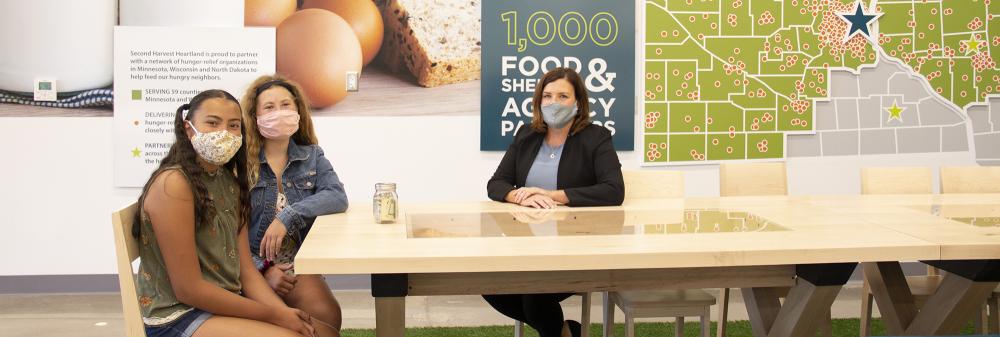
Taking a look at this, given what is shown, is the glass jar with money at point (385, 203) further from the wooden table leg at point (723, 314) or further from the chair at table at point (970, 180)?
the chair at table at point (970, 180)

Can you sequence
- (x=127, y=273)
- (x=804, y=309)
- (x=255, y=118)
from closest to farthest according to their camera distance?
(x=127, y=273) → (x=804, y=309) → (x=255, y=118)

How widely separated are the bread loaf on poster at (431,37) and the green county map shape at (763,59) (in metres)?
0.93

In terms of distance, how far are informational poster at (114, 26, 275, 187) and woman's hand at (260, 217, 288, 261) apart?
77.6 inches

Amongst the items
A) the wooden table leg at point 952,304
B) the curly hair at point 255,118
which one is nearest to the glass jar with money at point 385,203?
the curly hair at point 255,118

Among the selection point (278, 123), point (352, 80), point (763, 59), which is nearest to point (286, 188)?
point (278, 123)

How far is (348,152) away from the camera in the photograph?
4.71 m

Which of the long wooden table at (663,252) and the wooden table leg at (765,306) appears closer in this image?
the long wooden table at (663,252)

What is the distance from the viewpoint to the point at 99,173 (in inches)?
183

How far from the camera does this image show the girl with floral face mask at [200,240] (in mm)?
2152

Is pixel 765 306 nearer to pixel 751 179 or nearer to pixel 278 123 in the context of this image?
pixel 751 179

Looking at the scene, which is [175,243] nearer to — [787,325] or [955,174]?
[787,325]

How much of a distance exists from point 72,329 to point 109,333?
0.21 m

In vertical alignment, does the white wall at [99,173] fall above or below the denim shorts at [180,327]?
above

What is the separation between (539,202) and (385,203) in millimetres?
641
